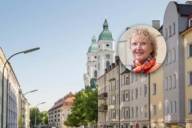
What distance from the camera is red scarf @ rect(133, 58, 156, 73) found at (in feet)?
41.7

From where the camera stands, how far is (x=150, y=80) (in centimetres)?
6288

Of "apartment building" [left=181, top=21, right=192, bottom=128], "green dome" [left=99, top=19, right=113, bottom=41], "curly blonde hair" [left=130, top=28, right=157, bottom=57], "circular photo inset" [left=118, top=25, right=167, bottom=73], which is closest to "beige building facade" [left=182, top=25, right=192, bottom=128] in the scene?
"apartment building" [left=181, top=21, right=192, bottom=128]

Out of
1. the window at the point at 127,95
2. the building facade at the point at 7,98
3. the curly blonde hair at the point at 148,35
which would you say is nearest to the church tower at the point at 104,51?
the building facade at the point at 7,98

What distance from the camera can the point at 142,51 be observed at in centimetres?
1273

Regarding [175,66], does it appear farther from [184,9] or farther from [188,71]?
[184,9]

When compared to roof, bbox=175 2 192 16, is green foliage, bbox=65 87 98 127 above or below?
below

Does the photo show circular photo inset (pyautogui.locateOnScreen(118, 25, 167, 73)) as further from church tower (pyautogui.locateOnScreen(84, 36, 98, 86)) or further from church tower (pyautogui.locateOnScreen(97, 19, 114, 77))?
church tower (pyautogui.locateOnScreen(84, 36, 98, 86))

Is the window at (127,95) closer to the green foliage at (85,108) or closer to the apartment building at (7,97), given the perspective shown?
the apartment building at (7,97)

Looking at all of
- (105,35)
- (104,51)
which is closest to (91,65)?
(105,35)

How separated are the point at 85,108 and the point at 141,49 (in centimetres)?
10549

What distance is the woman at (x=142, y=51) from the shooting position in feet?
41.6

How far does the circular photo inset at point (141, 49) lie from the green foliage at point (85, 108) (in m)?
104

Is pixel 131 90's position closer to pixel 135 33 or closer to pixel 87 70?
pixel 135 33

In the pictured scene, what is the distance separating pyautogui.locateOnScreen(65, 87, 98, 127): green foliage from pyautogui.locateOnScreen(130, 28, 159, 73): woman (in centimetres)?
10437
